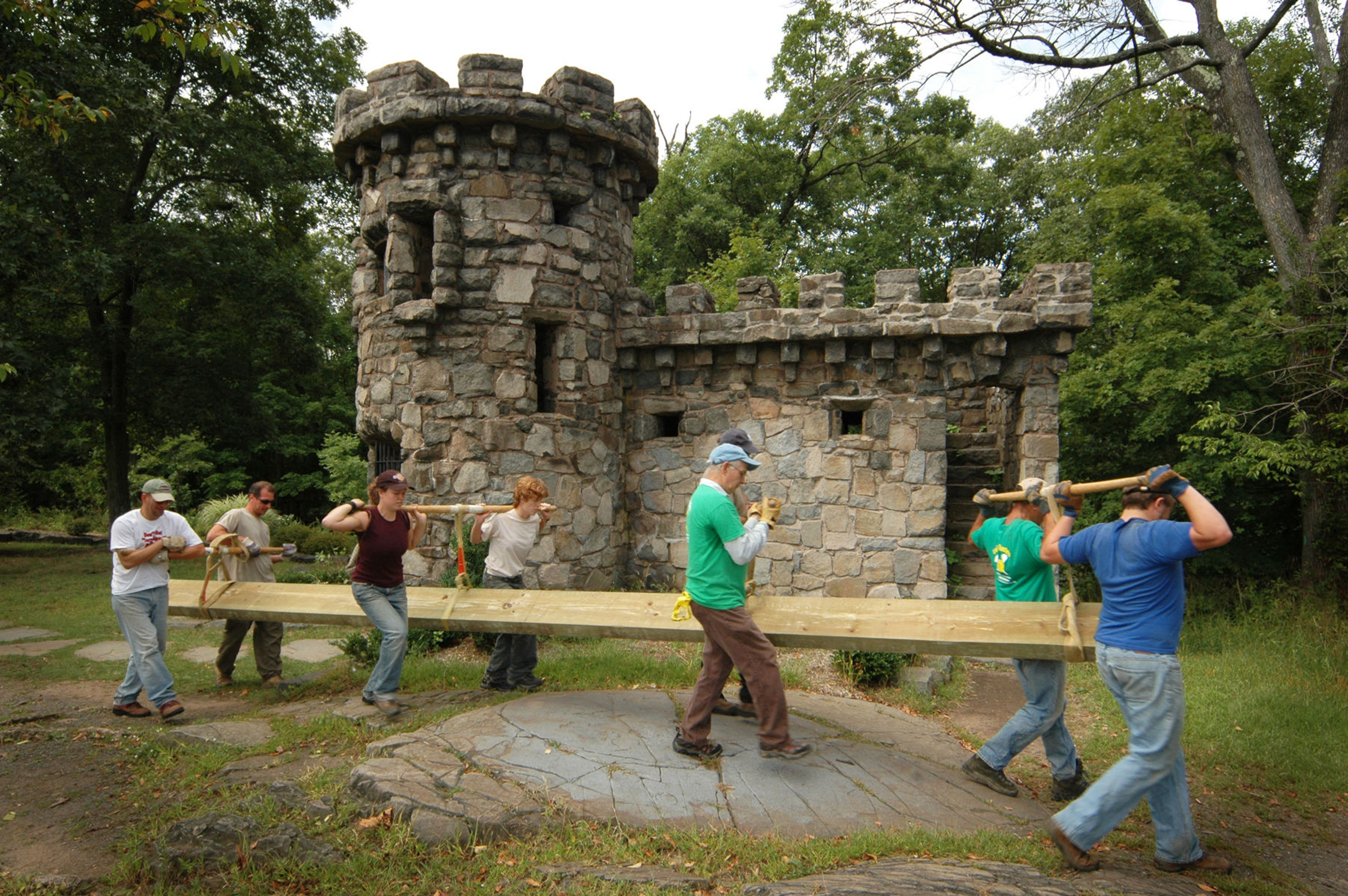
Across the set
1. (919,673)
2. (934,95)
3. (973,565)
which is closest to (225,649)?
(919,673)

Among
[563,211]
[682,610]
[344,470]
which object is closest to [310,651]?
[682,610]

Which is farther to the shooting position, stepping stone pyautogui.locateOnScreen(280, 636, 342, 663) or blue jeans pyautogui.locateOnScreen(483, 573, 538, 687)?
stepping stone pyautogui.locateOnScreen(280, 636, 342, 663)

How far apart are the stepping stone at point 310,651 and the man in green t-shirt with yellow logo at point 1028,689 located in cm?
624

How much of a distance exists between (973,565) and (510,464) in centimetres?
550

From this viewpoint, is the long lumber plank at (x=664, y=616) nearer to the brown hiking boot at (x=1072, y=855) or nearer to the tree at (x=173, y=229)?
the brown hiking boot at (x=1072, y=855)

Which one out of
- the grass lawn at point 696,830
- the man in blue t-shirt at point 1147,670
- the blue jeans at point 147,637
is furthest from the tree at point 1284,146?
the blue jeans at point 147,637

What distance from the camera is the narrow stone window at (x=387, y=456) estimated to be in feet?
Result: 31.9

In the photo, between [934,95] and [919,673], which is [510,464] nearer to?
[919,673]

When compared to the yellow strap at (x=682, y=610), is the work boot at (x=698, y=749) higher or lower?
lower

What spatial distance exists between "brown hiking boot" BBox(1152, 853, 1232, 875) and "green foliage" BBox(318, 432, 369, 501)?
1594 cm

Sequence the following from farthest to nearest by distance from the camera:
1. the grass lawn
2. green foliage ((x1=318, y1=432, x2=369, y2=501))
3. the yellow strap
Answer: green foliage ((x1=318, y1=432, x2=369, y2=501)) → the yellow strap → the grass lawn

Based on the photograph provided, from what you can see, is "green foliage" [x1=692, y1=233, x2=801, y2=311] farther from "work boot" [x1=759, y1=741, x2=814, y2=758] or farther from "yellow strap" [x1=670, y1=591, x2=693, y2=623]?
"work boot" [x1=759, y1=741, x2=814, y2=758]

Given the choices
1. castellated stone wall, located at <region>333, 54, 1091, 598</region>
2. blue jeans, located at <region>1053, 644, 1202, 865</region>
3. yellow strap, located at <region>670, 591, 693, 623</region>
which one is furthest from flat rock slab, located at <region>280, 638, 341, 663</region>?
blue jeans, located at <region>1053, 644, 1202, 865</region>

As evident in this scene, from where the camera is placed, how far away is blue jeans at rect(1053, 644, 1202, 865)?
3.75 m
